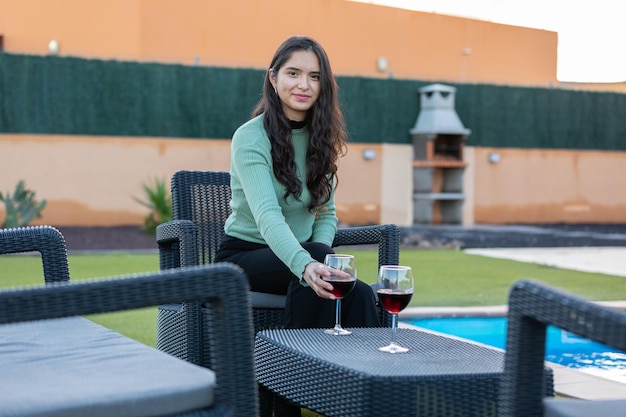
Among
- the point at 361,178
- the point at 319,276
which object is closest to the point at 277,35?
the point at 361,178

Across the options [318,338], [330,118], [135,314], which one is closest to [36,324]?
[318,338]

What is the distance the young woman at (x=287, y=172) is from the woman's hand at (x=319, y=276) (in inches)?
5.2

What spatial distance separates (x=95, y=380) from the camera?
170cm

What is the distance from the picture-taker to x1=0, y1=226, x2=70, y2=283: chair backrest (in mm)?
2660

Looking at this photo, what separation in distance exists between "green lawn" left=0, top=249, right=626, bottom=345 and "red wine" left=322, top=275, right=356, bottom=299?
2.26 metres

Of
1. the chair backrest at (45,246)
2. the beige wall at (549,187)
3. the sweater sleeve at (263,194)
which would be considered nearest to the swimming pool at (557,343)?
the sweater sleeve at (263,194)

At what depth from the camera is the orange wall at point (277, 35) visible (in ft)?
52.2

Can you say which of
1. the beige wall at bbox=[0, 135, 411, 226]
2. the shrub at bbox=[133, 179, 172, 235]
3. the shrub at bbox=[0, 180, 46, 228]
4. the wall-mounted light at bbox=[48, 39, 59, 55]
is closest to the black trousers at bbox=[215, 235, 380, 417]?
the shrub at bbox=[0, 180, 46, 228]

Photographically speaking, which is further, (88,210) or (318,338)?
(88,210)

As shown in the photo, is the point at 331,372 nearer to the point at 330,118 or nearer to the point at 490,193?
the point at 330,118

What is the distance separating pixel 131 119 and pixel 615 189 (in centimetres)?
1047

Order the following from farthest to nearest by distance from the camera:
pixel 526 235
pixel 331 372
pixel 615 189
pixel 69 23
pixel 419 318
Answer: pixel 615 189 < pixel 69 23 < pixel 526 235 < pixel 419 318 < pixel 331 372

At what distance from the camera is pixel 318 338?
98.7 inches

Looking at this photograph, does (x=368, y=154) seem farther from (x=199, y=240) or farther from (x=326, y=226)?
(x=326, y=226)
